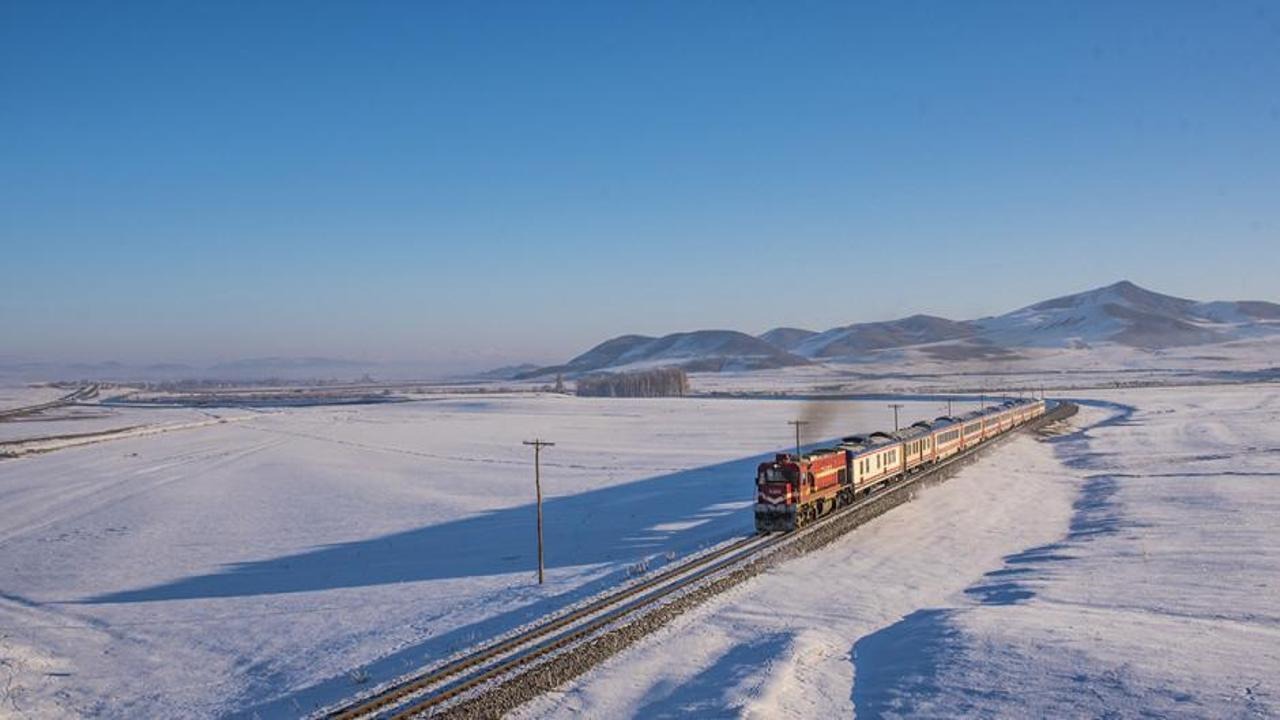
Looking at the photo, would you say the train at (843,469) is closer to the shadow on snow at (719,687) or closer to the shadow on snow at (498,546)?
the shadow on snow at (498,546)

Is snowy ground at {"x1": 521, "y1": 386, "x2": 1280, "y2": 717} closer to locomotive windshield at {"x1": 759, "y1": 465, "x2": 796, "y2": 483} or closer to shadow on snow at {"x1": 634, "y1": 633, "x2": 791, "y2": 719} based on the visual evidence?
shadow on snow at {"x1": 634, "y1": 633, "x2": 791, "y2": 719}

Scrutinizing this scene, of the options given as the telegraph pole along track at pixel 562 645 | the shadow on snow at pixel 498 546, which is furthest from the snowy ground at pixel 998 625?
the shadow on snow at pixel 498 546

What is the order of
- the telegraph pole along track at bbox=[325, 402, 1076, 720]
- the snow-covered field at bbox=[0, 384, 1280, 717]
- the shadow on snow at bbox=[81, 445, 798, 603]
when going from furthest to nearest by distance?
the shadow on snow at bbox=[81, 445, 798, 603]
the snow-covered field at bbox=[0, 384, 1280, 717]
the telegraph pole along track at bbox=[325, 402, 1076, 720]

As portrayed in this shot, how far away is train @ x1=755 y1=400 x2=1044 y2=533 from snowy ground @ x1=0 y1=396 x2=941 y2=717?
10.2 feet

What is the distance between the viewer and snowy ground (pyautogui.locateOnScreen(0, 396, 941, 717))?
25109 millimetres

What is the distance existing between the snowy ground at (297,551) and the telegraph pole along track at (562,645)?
2.04 m

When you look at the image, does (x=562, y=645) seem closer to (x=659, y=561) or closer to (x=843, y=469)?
(x=659, y=561)

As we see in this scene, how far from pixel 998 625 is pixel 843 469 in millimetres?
20242

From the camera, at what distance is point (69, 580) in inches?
1502

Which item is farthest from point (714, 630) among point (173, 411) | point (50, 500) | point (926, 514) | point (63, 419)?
point (173, 411)

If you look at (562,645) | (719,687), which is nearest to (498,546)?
(562,645)

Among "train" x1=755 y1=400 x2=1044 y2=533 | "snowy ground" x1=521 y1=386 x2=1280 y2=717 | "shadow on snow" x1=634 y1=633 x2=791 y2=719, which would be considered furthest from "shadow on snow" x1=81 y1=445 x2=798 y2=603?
"shadow on snow" x1=634 y1=633 x2=791 y2=719

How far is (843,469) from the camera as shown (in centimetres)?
4362

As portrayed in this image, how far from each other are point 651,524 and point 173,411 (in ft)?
514
